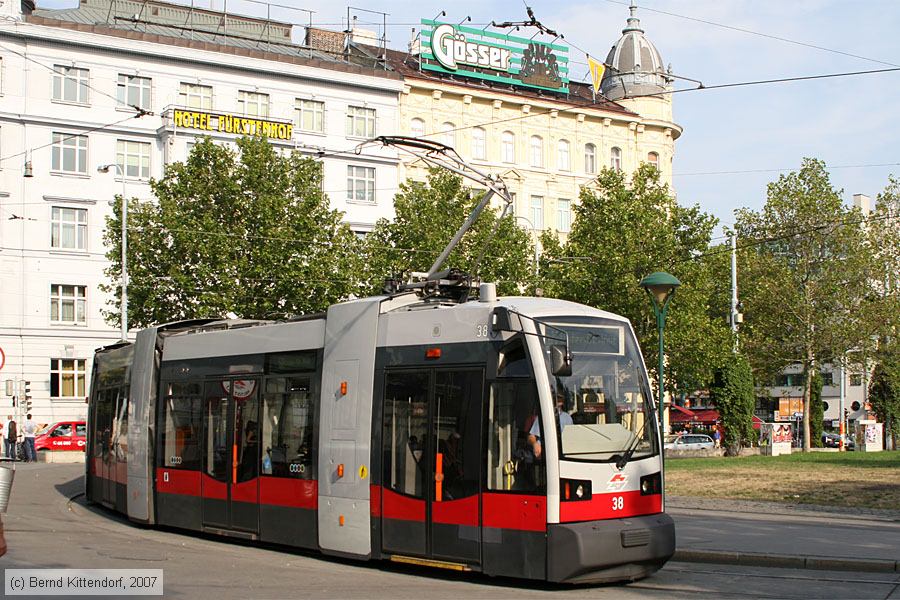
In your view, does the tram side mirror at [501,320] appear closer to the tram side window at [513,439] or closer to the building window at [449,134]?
the tram side window at [513,439]

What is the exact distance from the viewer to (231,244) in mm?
42875

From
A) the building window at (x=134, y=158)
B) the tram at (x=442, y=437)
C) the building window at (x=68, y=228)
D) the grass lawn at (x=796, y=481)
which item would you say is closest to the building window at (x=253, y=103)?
the building window at (x=134, y=158)

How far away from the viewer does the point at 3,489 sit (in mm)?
8422

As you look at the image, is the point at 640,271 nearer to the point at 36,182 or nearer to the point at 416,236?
the point at 416,236

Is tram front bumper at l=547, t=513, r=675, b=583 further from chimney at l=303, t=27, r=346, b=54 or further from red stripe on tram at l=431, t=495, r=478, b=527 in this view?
chimney at l=303, t=27, r=346, b=54

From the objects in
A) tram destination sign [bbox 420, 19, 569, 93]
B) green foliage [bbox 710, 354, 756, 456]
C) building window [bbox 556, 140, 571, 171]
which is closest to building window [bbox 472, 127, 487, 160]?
tram destination sign [bbox 420, 19, 569, 93]

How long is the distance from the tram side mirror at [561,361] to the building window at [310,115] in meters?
45.4

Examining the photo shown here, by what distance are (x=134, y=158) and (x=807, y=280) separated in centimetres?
3160

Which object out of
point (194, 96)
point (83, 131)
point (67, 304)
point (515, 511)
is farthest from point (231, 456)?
point (194, 96)

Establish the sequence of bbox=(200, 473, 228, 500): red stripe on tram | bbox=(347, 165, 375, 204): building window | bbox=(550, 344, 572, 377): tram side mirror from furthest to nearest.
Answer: bbox=(347, 165, 375, 204): building window → bbox=(200, 473, 228, 500): red stripe on tram → bbox=(550, 344, 572, 377): tram side mirror

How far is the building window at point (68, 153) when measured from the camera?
161ft

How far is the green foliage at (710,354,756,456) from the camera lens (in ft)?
128

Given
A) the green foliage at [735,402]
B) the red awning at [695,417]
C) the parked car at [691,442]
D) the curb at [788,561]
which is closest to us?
the curb at [788,561]

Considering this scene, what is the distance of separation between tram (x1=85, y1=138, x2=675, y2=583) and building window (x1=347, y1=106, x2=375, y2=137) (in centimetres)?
4149
